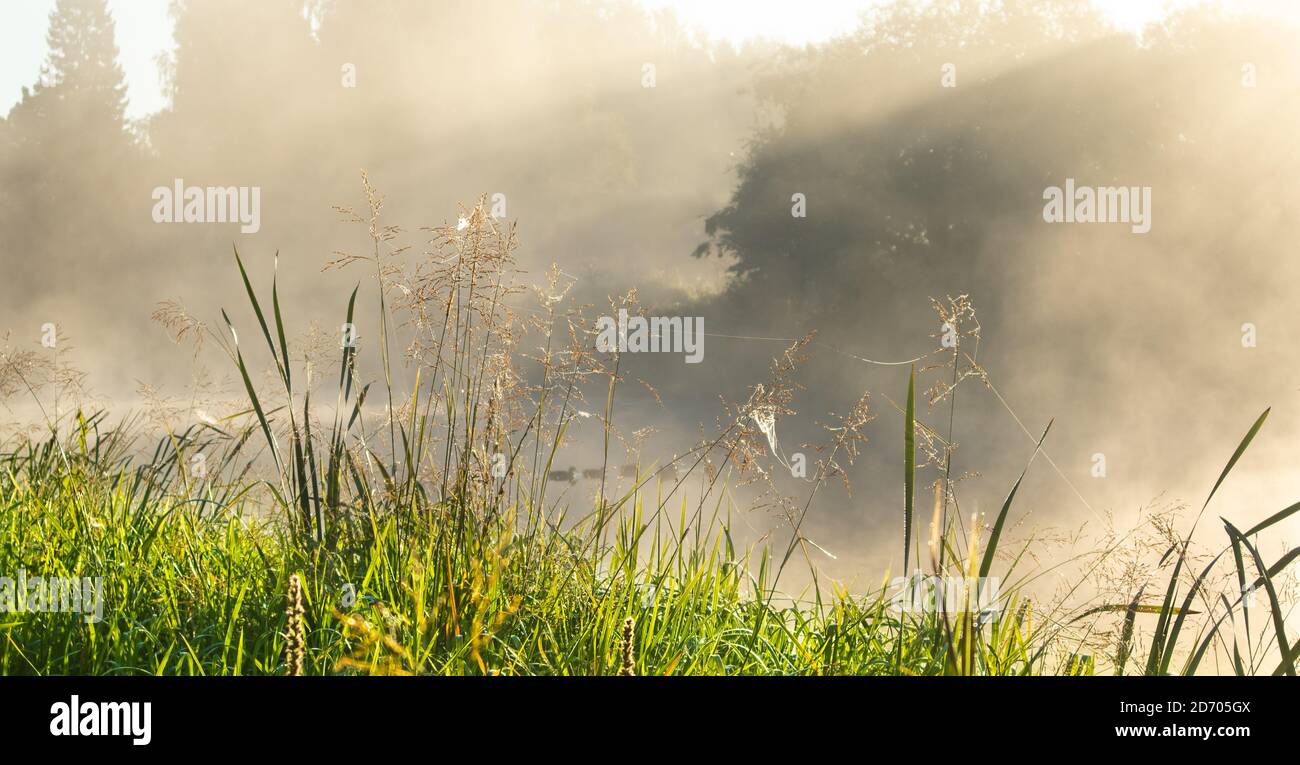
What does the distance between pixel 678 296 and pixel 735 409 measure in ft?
68.7

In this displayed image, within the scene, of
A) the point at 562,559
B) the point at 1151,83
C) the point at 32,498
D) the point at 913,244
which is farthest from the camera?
the point at 913,244

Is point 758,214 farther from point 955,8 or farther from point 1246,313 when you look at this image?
point 1246,313

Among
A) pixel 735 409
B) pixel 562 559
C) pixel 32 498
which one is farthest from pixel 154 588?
pixel 735 409

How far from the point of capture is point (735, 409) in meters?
2.80

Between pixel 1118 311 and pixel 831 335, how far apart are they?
233 inches

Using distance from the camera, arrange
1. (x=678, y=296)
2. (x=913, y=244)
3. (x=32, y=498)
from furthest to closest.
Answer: (x=678, y=296) < (x=913, y=244) < (x=32, y=498)

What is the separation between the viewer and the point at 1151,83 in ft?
63.0

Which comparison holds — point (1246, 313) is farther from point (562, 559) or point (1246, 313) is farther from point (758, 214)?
point (562, 559)

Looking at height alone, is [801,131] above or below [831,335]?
above
